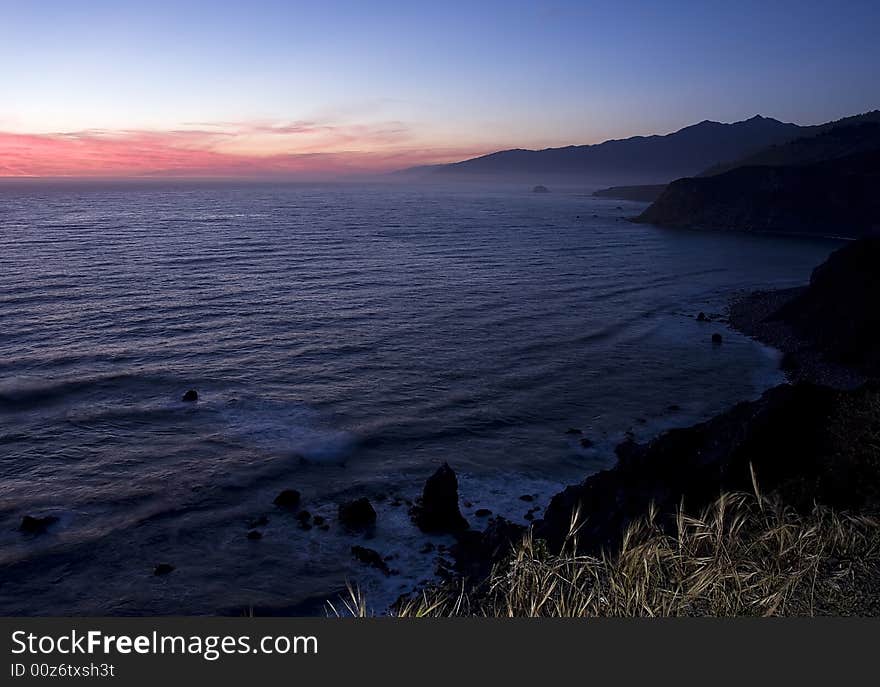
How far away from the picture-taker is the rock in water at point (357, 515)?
898 inches

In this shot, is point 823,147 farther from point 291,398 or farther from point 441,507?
point 441,507

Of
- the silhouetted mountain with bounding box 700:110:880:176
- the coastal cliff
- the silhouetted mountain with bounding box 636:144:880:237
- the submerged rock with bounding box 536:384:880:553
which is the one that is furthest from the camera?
the silhouetted mountain with bounding box 700:110:880:176

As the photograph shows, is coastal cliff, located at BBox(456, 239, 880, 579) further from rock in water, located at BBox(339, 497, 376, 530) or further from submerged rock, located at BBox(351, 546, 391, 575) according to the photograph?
rock in water, located at BBox(339, 497, 376, 530)

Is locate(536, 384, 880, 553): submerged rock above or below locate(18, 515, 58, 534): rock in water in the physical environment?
above

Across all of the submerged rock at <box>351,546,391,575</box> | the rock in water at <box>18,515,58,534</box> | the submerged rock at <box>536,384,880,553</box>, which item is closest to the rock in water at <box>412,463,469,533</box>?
the submerged rock at <box>351,546,391,575</box>

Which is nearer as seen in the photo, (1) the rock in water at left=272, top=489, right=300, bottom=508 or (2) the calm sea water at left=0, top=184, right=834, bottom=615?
(2) the calm sea water at left=0, top=184, right=834, bottom=615

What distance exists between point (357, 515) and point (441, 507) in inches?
126

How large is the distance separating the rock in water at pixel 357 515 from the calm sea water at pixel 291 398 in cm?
67

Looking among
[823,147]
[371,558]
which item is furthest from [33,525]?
[823,147]

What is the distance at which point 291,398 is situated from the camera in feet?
114

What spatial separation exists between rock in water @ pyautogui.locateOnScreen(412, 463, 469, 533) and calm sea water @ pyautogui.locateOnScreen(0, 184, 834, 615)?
2.56 feet

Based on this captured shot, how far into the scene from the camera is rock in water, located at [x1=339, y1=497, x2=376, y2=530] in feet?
74.8

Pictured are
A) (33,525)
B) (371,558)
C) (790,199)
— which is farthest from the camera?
(790,199)

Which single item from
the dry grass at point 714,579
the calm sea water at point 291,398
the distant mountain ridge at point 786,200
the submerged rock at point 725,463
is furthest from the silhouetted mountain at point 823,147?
the dry grass at point 714,579
